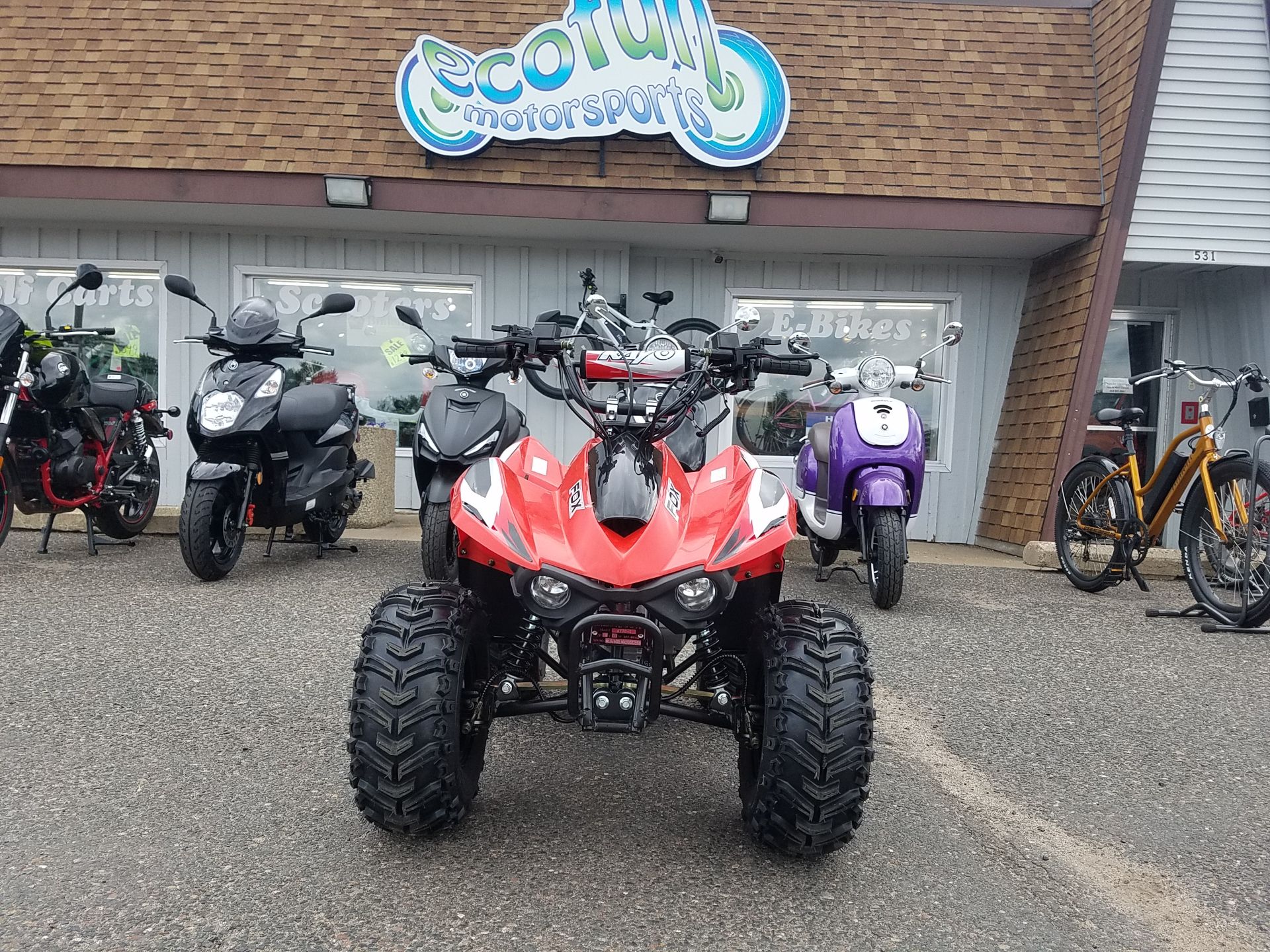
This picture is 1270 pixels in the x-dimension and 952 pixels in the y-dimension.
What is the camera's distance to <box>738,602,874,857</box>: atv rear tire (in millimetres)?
2055

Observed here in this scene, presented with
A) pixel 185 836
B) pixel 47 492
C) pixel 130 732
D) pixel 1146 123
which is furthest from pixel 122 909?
pixel 1146 123

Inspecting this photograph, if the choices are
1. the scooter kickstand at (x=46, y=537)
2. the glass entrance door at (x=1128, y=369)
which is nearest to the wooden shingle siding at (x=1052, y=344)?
the glass entrance door at (x=1128, y=369)

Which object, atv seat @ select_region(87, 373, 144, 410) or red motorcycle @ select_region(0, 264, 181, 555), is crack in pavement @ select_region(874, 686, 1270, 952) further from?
atv seat @ select_region(87, 373, 144, 410)

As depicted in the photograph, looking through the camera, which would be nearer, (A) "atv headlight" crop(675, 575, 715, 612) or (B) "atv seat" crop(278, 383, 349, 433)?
(A) "atv headlight" crop(675, 575, 715, 612)

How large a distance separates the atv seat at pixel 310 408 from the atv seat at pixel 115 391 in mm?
1142

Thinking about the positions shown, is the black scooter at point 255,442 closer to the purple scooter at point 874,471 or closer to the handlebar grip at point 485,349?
the handlebar grip at point 485,349

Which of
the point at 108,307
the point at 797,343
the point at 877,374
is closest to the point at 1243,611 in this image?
the point at 877,374

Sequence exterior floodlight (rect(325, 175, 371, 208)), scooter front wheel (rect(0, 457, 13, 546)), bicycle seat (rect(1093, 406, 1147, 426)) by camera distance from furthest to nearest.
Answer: exterior floodlight (rect(325, 175, 371, 208)) < bicycle seat (rect(1093, 406, 1147, 426)) < scooter front wheel (rect(0, 457, 13, 546))

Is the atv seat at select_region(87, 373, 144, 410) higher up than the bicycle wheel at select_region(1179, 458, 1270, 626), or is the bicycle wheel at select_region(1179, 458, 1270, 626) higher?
the atv seat at select_region(87, 373, 144, 410)

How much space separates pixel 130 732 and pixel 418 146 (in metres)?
5.72

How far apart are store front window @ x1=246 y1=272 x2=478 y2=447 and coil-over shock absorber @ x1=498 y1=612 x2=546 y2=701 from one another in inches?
246

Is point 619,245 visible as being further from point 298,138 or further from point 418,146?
point 298,138

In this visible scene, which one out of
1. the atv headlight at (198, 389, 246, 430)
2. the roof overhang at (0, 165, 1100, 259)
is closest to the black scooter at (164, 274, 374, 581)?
the atv headlight at (198, 389, 246, 430)

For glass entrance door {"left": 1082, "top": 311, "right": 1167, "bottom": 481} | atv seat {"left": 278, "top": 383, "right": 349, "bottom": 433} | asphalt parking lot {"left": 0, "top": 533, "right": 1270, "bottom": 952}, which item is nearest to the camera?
asphalt parking lot {"left": 0, "top": 533, "right": 1270, "bottom": 952}
